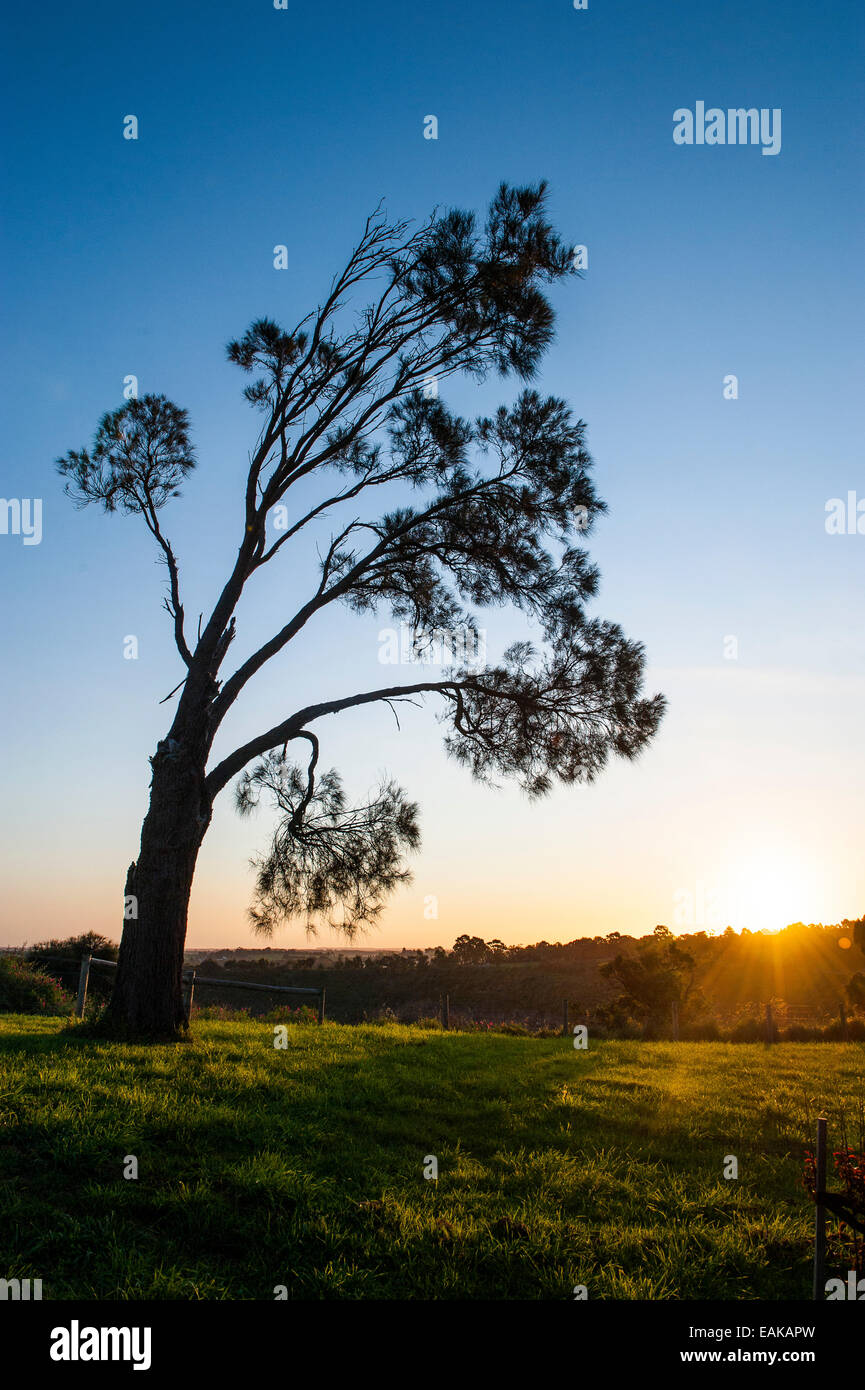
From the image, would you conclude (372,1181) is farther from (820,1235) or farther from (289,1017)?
(289,1017)

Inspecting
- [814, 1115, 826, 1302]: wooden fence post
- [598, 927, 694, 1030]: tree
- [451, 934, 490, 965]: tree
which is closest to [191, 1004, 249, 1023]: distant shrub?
[814, 1115, 826, 1302]: wooden fence post

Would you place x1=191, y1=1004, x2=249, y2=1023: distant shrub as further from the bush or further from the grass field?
the bush

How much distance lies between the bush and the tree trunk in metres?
9.93

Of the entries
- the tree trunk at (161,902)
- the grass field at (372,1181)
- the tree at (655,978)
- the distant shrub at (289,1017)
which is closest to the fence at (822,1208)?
the grass field at (372,1181)

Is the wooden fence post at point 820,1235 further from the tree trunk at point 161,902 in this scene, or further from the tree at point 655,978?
the tree at point 655,978

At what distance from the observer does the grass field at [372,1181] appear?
3807mm

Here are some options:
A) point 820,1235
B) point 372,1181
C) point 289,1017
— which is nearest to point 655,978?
point 289,1017

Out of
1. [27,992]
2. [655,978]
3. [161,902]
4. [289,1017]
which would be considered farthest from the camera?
[655,978]

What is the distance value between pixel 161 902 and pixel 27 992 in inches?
441

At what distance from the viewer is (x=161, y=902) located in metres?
9.05

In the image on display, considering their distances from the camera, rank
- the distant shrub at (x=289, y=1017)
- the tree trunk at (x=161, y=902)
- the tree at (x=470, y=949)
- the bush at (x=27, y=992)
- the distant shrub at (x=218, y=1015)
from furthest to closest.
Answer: the tree at (x=470, y=949)
the bush at (x=27, y=992)
the distant shrub at (x=289, y=1017)
the distant shrub at (x=218, y=1015)
the tree trunk at (x=161, y=902)

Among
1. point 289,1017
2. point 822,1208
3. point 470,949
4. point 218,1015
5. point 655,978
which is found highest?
point 822,1208

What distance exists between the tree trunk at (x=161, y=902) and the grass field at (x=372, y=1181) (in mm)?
614
